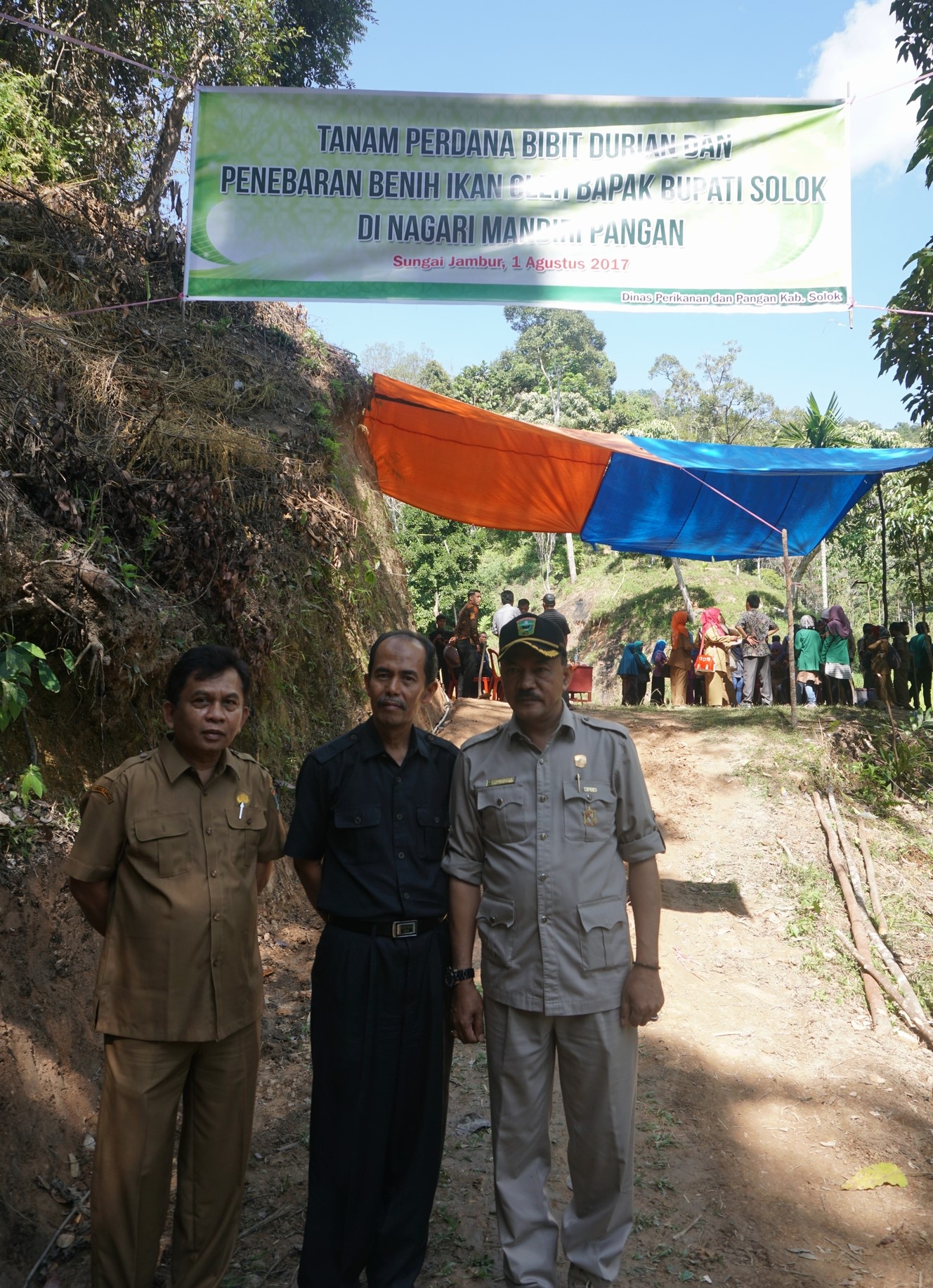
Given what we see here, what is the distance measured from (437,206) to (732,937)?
472cm

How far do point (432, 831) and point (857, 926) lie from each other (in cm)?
448

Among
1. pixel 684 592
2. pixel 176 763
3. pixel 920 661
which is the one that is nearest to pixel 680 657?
pixel 920 661

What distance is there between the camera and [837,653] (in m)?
12.7

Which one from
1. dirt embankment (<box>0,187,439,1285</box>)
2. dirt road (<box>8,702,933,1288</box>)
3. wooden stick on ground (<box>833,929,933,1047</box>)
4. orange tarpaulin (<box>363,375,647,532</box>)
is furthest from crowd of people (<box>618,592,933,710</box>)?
dirt embankment (<box>0,187,439,1285</box>)

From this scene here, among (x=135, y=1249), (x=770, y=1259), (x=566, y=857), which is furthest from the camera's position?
(x=770, y=1259)

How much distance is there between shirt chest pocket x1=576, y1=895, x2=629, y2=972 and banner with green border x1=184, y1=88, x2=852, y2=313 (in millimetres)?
3208

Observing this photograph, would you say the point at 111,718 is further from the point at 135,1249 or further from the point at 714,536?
the point at 714,536

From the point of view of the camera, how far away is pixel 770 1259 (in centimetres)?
300

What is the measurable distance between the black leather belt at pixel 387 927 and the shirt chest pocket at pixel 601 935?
1.43 ft

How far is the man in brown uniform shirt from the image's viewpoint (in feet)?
7.70

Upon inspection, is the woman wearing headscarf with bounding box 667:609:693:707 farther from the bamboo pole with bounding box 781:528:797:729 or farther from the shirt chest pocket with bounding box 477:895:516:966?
the shirt chest pocket with bounding box 477:895:516:966

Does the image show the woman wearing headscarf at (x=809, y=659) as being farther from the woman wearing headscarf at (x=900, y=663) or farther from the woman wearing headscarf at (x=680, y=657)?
the woman wearing headscarf at (x=680, y=657)

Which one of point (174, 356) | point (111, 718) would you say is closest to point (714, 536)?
point (174, 356)

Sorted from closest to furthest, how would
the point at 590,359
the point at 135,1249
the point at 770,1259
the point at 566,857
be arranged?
1. the point at 135,1249
2. the point at 566,857
3. the point at 770,1259
4. the point at 590,359
